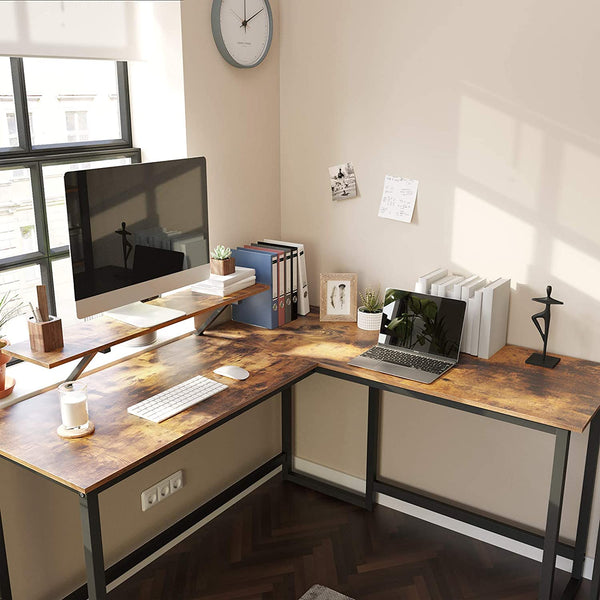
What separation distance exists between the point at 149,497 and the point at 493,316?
1.50 meters

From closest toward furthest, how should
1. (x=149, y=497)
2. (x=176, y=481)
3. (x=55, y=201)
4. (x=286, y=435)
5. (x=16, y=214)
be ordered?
(x=16, y=214), (x=55, y=201), (x=149, y=497), (x=176, y=481), (x=286, y=435)

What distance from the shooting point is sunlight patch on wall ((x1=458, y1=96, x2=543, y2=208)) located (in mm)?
2549

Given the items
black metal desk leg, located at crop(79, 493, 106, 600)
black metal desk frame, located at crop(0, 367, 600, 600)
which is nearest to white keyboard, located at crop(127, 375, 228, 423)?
black metal desk frame, located at crop(0, 367, 600, 600)

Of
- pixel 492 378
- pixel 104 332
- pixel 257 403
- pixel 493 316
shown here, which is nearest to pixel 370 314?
pixel 493 316

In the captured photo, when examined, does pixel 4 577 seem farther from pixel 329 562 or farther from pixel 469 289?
pixel 469 289

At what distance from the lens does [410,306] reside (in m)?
2.68

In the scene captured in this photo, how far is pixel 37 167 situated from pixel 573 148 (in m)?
1.88

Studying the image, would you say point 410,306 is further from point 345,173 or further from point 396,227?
point 345,173

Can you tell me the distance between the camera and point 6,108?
2.32 m

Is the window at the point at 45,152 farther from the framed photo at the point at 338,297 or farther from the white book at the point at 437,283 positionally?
the white book at the point at 437,283

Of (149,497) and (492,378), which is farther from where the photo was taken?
(149,497)

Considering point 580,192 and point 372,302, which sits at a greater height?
point 580,192

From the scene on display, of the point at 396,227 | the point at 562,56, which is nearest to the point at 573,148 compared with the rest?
the point at 562,56

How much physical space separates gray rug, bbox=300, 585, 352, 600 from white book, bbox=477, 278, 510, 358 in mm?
1053
